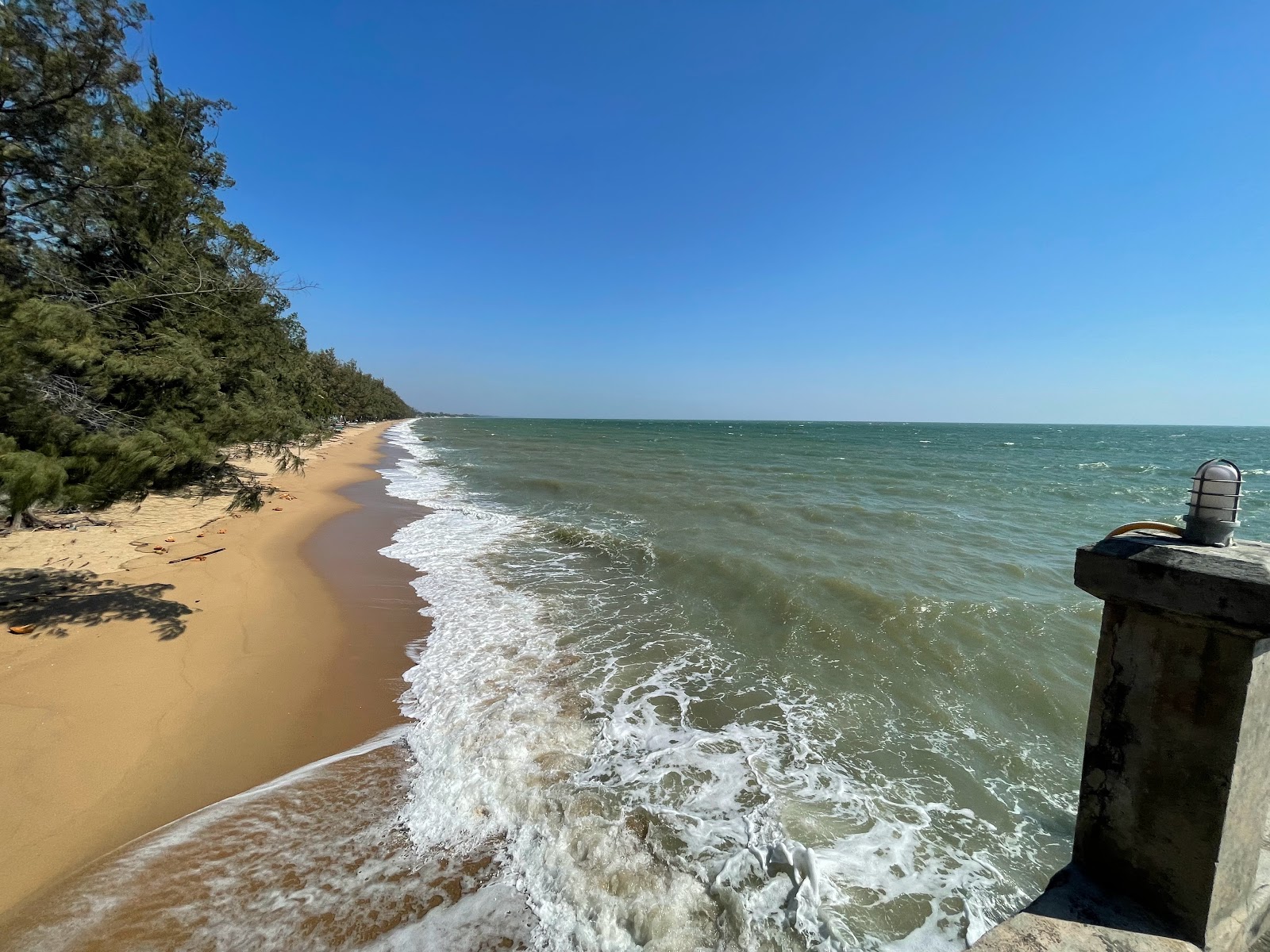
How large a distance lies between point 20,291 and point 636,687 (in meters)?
6.54

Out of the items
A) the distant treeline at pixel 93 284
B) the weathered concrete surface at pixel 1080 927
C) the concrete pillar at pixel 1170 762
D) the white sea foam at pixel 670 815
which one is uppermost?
the distant treeline at pixel 93 284

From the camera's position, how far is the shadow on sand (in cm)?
621

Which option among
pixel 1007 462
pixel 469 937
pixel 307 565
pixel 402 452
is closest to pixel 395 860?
pixel 469 937

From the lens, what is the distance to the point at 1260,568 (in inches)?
59.5

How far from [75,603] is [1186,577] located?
10514 mm

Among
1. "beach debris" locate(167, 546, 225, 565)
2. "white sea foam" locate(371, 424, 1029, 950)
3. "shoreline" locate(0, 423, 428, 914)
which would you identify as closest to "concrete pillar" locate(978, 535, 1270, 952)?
"white sea foam" locate(371, 424, 1029, 950)

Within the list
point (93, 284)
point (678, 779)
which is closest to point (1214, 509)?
point (678, 779)

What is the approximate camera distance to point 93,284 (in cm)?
580

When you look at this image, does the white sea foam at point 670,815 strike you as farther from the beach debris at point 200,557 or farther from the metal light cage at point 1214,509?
the beach debris at point 200,557

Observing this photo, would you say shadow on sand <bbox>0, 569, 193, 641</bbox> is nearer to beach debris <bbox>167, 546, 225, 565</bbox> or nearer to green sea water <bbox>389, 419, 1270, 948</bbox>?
beach debris <bbox>167, 546, 225, 565</bbox>

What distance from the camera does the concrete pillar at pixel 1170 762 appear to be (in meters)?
1.61

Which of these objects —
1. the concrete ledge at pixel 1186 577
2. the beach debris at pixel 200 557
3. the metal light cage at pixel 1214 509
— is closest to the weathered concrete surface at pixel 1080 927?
the concrete ledge at pixel 1186 577

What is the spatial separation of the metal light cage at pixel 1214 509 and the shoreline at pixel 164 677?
600cm

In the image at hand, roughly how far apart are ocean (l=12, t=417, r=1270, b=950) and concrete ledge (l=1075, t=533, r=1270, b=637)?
9.49ft
